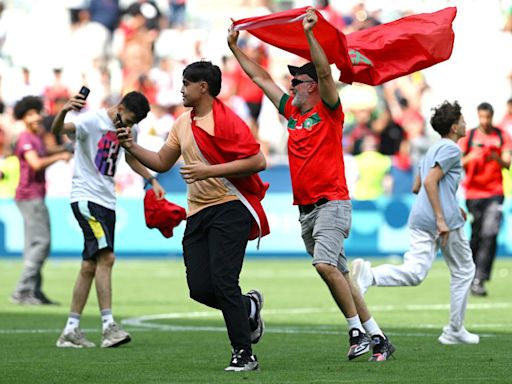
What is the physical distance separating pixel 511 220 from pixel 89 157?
13689 millimetres

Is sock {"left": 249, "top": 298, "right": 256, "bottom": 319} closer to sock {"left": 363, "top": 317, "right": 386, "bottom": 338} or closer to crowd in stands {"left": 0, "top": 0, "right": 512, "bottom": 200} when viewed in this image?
sock {"left": 363, "top": 317, "right": 386, "bottom": 338}

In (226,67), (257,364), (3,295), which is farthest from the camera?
(226,67)

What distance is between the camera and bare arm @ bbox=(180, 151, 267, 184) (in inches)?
368

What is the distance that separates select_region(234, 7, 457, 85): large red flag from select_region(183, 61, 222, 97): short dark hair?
0.87 m

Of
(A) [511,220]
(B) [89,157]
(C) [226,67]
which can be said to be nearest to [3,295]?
(B) [89,157]

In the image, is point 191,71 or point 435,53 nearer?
point 191,71

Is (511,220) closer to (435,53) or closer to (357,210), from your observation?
(357,210)

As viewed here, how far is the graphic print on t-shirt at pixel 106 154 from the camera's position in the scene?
39.3 ft

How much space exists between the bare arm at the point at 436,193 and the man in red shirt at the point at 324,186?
1544 millimetres

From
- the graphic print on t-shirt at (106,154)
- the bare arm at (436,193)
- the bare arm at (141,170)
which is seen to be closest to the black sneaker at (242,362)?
the bare arm at (141,170)

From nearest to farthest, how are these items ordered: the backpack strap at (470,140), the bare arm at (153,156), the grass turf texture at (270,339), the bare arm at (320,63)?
the grass turf texture at (270,339)
the bare arm at (320,63)
the bare arm at (153,156)
the backpack strap at (470,140)

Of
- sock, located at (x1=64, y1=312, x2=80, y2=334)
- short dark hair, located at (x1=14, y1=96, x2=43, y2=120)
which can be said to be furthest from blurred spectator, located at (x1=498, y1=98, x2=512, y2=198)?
sock, located at (x1=64, y1=312, x2=80, y2=334)

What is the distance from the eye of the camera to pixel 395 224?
81.0 ft

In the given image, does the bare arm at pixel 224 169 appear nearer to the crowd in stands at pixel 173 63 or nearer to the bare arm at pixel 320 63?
the bare arm at pixel 320 63
